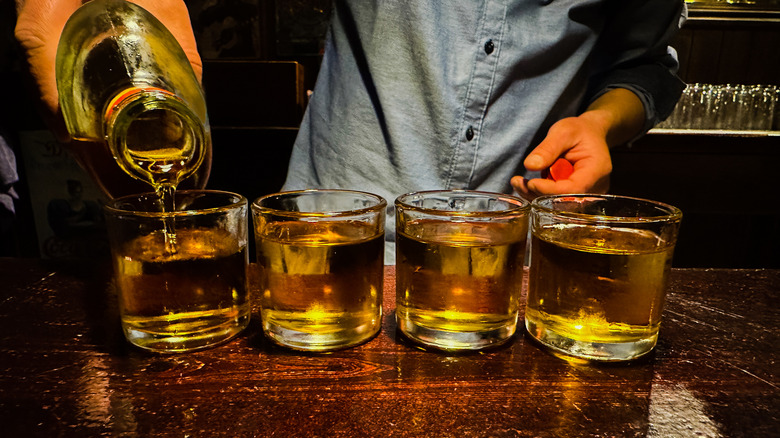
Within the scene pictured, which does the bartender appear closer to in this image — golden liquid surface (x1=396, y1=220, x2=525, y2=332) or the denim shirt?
the denim shirt

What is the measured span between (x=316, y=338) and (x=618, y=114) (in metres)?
1.01

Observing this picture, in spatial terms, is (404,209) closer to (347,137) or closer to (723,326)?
(723,326)

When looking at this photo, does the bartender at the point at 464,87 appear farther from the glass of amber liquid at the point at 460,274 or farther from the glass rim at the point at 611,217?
the glass of amber liquid at the point at 460,274

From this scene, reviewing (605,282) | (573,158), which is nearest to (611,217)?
(605,282)

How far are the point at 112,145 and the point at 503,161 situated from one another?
0.90m

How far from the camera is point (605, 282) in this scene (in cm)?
62

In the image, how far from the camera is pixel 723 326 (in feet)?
2.44

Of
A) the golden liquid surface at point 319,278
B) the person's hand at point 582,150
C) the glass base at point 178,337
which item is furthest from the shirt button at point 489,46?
the glass base at point 178,337

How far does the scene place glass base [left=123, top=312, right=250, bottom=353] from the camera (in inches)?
25.9

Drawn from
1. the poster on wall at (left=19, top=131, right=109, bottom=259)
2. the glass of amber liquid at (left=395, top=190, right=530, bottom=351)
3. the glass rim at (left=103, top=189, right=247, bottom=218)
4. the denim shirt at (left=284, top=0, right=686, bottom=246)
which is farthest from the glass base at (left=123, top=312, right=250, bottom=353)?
the poster on wall at (left=19, top=131, right=109, bottom=259)

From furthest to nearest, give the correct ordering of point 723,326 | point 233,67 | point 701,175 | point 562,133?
point 701,175 → point 233,67 → point 562,133 → point 723,326

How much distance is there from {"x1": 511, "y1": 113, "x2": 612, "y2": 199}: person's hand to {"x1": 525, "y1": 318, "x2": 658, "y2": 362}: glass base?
12.1 inches

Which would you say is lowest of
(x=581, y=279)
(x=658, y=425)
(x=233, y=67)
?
(x=658, y=425)

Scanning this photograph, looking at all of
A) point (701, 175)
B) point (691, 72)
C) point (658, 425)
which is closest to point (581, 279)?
point (658, 425)
